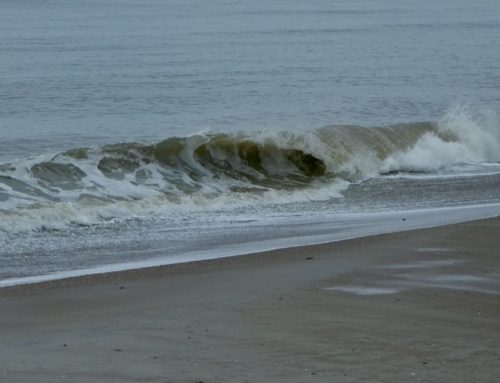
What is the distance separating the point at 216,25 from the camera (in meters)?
61.2

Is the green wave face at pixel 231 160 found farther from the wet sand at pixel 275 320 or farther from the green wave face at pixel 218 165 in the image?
the wet sand at pixel 275 320

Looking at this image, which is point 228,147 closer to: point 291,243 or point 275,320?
point 291,243

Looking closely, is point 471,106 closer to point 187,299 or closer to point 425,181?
point 425,181

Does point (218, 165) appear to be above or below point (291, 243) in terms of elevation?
below

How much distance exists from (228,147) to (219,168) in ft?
3.38

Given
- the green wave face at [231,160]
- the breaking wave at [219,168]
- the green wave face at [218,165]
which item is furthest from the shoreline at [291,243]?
the green wave face at [231,160]

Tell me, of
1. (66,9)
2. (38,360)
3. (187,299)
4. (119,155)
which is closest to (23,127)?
(119,155)

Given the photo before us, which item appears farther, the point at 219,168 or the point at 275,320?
the point at 219,168

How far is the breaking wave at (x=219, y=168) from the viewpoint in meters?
13.9

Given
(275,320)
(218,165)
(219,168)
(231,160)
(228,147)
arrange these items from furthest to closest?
(228,147)
(231,160)
(218,165)
(219,168)
(275,320)

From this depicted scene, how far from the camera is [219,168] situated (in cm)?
1717

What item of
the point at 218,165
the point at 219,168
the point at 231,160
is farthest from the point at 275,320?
the point at 231,160

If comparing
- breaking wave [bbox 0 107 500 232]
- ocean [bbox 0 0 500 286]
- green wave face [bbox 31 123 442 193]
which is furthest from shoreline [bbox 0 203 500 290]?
green wave face [bbox 31 123 442 193]

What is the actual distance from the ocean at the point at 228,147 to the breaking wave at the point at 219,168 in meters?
0.04
